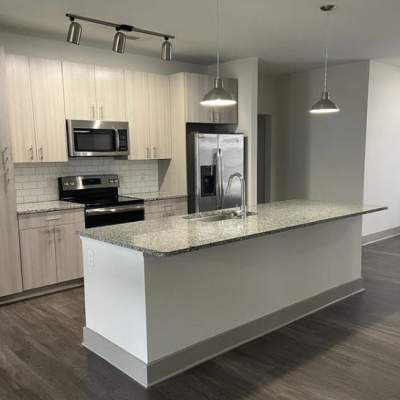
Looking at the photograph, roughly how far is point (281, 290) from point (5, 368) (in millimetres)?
2170

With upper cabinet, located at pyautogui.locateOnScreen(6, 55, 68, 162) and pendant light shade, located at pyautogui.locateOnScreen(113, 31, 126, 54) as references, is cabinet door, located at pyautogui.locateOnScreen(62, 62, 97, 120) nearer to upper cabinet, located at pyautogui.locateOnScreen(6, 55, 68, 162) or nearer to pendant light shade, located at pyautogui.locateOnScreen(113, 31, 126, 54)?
upper cabinet, located at pyautogui.locateOnScreen(6, 55, 68, 162)

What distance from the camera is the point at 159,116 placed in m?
5.33

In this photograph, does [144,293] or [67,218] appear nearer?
[144,293]

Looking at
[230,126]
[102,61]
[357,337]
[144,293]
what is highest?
[102,61]

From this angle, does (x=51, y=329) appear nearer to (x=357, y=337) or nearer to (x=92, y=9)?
(x=357, y=337)

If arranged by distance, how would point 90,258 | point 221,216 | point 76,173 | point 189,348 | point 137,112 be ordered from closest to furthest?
point 189,348, point 90,258, point 221,216, point 76,173, point 137,112

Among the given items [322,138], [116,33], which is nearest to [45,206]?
[116,33]

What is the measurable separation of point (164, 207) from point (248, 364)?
2.61 metres

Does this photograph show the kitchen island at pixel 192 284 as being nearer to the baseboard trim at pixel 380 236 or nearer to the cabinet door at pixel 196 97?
the cabinet door at pixel 196 97

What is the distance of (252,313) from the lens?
10.6ft

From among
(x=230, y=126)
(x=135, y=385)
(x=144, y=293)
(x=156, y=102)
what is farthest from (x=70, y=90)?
(x=135, y=385)

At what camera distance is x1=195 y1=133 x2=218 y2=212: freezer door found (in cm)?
510

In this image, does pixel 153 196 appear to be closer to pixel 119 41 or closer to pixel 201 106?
pixel 201 106

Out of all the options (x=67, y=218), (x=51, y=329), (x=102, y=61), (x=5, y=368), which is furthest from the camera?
(x=102, y=61)
